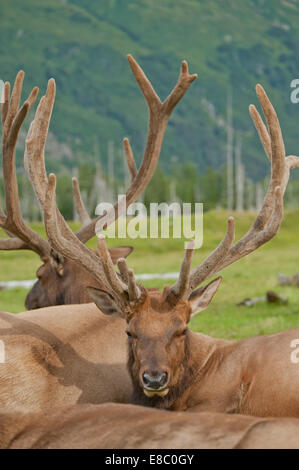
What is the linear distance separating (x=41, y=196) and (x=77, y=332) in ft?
4.57

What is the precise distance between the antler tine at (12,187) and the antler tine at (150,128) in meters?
0.65

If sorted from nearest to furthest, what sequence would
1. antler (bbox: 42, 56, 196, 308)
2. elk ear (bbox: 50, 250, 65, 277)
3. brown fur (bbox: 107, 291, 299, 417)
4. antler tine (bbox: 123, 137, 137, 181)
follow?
brown fur (bbox: 107, 291, 299, 417) → antler (bbox: 42, 56, 196, 308) → elk ear (bbox: 50, 250, 65, 277) → antler tine (bbox: 123, 137, 137, 181)

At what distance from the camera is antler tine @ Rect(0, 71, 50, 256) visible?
8.85m

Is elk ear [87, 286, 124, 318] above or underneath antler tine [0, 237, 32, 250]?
underneath

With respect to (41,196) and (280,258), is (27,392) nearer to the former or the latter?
(41,196)

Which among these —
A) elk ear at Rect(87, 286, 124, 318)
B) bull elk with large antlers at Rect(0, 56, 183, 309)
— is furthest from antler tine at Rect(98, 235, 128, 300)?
bull elk with large antlers at Rect(0, 56, 183, 309)

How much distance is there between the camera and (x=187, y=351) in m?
6.97

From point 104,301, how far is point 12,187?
2600 mm

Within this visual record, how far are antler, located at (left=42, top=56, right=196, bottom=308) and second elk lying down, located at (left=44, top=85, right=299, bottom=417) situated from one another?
0.4 inches

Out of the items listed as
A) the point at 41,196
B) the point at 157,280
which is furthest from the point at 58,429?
the point at 157,280

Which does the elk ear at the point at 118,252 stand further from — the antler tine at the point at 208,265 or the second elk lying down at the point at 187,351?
the antler tine at the point at 208,265

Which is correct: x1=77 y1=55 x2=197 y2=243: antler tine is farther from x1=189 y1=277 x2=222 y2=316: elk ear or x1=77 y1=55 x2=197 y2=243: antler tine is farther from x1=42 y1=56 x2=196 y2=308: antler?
x1=189 y1=277 x2=222 y2=316: elk ear

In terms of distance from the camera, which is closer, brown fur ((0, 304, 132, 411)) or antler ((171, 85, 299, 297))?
brown fur ((0, 304, 132, 411))
